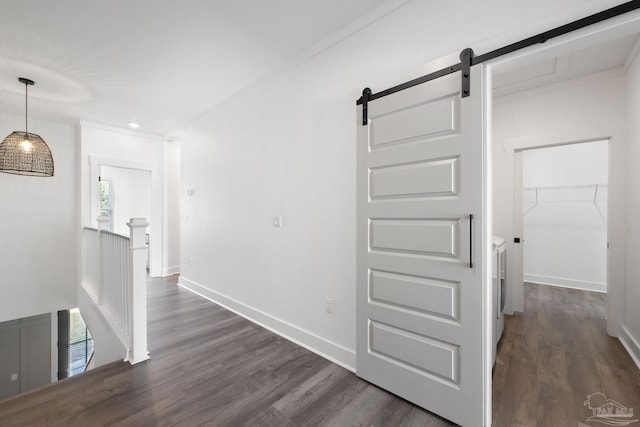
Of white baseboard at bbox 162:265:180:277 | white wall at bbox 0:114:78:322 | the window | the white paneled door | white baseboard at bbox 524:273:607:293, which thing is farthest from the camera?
the window

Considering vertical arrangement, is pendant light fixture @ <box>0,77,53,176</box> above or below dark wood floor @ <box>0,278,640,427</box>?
above

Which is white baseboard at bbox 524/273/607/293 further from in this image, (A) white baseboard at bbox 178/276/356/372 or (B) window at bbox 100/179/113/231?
(B) window at bbox 100/179/113/231

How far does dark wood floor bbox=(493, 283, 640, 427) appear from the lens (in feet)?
5.45

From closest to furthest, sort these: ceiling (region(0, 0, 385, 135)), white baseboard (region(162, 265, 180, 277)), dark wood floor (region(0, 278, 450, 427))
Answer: dark wood floor (region(0, 278, 450, 427))
ceiling (region(0, 0, 385, 135))
white baseboard (region(162, 265, 180, 277))

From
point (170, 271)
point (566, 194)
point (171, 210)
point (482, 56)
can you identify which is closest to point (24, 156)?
point (171, 210)

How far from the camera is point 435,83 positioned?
1.64 metres

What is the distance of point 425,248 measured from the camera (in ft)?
5.52

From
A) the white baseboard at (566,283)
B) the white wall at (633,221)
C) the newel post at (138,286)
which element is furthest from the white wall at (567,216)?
the newel post at (138,286)

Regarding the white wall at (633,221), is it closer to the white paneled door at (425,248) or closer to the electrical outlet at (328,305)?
the white paneled door at (425,248)

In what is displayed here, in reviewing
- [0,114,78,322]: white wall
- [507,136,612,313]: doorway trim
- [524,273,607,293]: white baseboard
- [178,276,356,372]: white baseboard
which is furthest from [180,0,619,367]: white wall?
[524,273,607,293]: white baseboard

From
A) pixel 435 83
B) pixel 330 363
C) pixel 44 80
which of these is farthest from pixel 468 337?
pixel 44 80

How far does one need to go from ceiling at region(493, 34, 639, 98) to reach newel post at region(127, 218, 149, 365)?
3936 mm

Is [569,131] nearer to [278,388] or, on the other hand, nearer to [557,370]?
[557,370]

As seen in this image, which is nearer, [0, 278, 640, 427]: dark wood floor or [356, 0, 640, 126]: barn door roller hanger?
[356, 0, 640, 126]: barn door roller hanger
